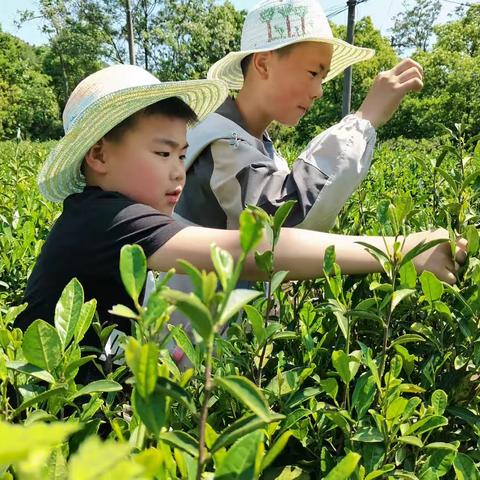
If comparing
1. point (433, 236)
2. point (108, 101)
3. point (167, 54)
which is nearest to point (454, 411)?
point (433, 236)

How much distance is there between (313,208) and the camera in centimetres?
148

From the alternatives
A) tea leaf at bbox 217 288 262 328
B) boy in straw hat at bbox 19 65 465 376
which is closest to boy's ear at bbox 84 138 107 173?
boy in straw hat at bbox 19 65 465 376

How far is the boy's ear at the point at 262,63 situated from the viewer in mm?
1876

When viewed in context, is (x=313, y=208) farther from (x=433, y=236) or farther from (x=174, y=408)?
(x=174, y=408)

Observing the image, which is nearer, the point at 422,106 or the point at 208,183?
the point at 208,183

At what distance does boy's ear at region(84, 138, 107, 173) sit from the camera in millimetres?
1541

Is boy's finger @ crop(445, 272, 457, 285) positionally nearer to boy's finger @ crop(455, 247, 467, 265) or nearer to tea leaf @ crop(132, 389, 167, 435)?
boy's finger @ crop(455, 247, 467, 265)

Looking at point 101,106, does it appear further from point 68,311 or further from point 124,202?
point 68,311

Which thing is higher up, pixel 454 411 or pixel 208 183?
pixel 208 183

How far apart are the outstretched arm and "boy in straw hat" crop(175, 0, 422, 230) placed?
0.32 m

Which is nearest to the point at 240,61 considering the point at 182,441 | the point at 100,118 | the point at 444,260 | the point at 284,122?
the point at 284,122

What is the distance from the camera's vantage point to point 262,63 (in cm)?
191

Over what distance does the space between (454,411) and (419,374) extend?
10 cm

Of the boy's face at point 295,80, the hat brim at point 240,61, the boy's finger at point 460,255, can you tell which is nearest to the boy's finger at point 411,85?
the boy's face at point 295,80
